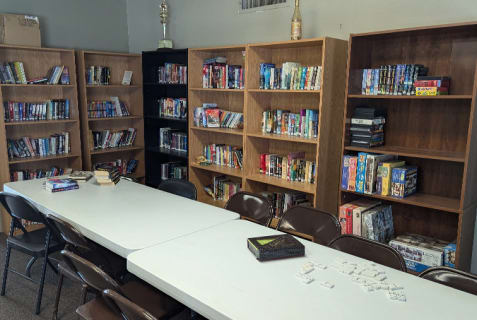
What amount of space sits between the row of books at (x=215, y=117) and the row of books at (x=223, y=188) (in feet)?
2.07

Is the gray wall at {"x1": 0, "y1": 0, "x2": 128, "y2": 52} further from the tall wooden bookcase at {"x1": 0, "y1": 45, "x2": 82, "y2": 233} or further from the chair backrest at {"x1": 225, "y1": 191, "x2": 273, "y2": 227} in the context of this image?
the chair backrest at {"x1": 225, "y1": 191, "x2": 273, "y2": 227}

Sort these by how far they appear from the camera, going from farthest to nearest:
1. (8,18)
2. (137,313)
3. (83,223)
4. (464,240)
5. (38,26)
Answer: (38,26) < (8,18) < (464,240) < (83,223) < (137,313)

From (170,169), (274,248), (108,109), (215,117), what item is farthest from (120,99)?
(274,248)

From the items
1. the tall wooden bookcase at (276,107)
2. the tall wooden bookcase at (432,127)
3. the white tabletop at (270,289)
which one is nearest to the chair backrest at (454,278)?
the white tabletop at (270,289)

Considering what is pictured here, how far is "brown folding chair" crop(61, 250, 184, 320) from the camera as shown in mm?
1809

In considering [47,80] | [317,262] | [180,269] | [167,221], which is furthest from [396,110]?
[47,80]

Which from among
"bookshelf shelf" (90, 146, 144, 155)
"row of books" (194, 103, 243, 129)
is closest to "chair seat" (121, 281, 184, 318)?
"row of books" (194, 103, 243, 129)

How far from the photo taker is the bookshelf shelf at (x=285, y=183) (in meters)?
3.33

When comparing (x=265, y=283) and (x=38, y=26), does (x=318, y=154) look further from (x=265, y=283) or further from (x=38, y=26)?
(x=38, y=26)

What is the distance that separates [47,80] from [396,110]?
3788mm

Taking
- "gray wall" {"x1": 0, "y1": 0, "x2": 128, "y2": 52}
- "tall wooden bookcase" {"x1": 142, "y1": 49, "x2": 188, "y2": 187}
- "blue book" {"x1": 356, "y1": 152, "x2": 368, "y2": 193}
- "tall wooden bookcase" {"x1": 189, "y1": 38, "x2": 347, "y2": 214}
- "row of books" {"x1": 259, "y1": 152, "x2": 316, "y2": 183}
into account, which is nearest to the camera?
"blue book" {"x1": 356, "y1": 152, "x2": 368, "y2": 193}

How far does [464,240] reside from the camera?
2.64 m

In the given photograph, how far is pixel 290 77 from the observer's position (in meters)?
3.48

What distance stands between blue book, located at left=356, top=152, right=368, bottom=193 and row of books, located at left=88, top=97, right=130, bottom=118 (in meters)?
3.41
